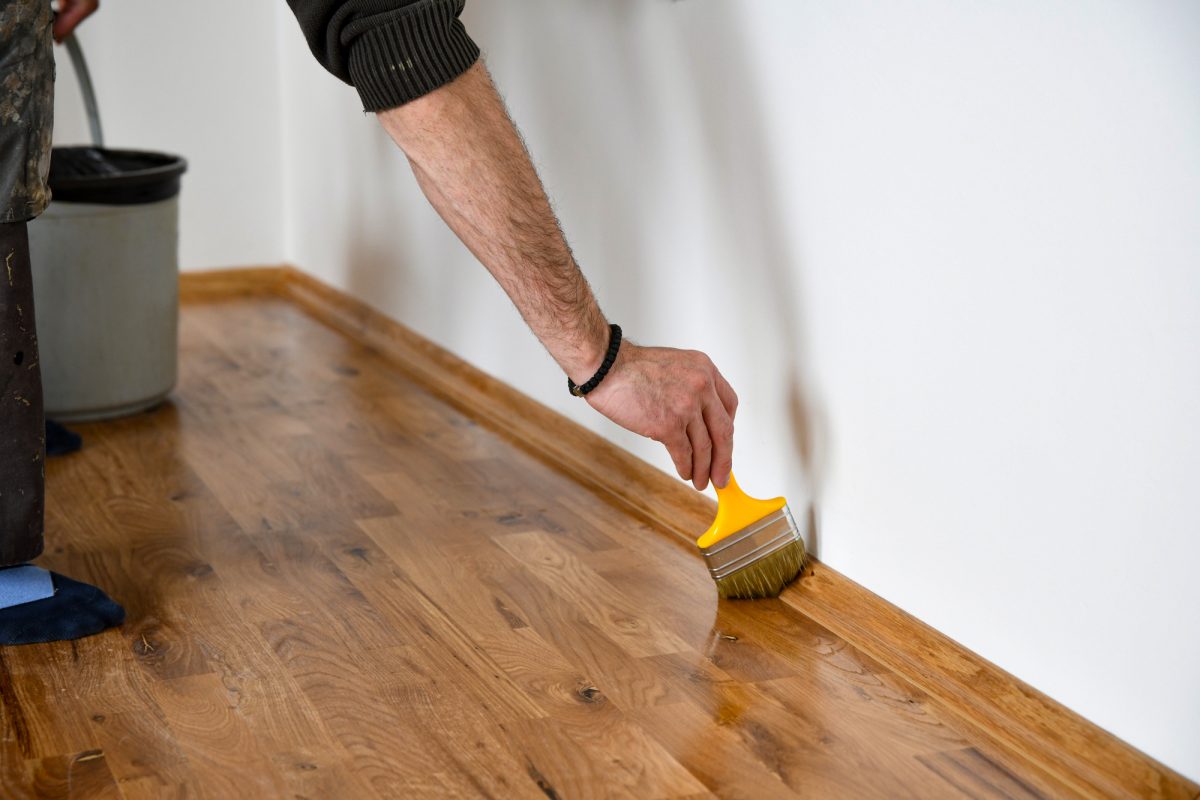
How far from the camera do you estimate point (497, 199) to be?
3.96 feet

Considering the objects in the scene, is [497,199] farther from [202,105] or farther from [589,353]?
[202,105]

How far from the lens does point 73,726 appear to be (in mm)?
1162

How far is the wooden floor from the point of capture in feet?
3.65

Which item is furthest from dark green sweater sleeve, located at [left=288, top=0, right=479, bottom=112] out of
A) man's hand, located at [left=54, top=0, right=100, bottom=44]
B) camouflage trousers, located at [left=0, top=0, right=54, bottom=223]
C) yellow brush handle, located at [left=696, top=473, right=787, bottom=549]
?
man's hand, located at [left=54, top=0, right=100, bottom=44]

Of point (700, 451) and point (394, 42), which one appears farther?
point (700, 451)

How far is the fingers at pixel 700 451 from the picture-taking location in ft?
4.37

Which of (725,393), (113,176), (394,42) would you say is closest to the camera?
(394,42)

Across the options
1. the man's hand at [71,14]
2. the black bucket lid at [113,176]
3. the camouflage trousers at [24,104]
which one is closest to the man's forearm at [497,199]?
the camouflage trousers at [24,104]

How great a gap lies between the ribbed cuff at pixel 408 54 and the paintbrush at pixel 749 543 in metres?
0.53

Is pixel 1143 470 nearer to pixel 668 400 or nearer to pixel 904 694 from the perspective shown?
pixel 904 694

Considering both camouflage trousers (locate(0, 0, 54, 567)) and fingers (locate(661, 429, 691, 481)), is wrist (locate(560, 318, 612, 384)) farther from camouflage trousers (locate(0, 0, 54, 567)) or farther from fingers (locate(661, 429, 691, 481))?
camouflage trousers (locate(0, 0, 54, 567))

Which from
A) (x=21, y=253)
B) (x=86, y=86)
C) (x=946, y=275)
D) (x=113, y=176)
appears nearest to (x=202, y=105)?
(x=86, y=86)

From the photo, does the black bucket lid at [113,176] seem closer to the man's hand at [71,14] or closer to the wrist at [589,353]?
the man's hand at [71,14]

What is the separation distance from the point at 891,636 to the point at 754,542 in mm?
173
